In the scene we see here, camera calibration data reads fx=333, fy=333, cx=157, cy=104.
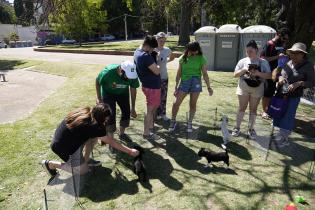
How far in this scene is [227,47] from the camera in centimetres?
1284

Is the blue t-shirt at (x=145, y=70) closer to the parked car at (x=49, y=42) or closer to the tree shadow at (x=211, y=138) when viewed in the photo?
the tree shadow at (x=211, y=138)

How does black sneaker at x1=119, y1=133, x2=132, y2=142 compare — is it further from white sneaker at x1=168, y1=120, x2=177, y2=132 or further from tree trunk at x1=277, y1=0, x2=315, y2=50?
tree trunk at x1=277, y1=0, x2=315, y2=50

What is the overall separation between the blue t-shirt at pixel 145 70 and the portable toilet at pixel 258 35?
7.12m

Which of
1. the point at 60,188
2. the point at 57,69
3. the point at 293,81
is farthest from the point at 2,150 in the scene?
the point at 57,69

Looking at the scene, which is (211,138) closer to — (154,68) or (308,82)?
(154,68)

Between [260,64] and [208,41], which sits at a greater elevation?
[260,64]

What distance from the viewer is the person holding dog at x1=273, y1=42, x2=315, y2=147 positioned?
4809mm

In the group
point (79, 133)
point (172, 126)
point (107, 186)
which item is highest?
point (79, 133)

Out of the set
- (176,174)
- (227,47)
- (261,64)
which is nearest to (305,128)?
(261,64)

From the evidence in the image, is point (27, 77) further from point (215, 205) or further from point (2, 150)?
point (215, 205)

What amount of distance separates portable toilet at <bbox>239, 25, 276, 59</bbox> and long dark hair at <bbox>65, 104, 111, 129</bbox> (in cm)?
872

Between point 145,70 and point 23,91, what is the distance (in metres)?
7.85

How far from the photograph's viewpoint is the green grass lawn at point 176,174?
3.83 metres

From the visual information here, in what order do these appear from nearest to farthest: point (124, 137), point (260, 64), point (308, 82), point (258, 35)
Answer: point (308, 82)
point (260, 64)
point (124, 137)
point (258, 35)
